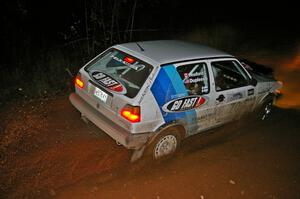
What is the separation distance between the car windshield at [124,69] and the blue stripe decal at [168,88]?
0.19 meters

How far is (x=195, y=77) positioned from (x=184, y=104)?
459mm

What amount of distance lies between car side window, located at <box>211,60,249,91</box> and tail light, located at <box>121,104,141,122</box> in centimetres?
150

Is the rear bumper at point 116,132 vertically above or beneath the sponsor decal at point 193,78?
beneath

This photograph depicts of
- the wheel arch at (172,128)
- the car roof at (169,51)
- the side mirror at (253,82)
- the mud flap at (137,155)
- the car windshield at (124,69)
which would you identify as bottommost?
the mud flap at (137,155)

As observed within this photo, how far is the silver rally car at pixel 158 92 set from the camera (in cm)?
461

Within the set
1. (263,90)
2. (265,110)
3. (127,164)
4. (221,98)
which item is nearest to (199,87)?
(221,98)

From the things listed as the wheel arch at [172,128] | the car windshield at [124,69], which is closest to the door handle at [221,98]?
the wheel arch at [172,128]

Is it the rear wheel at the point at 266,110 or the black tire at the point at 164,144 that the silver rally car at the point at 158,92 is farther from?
the rear wheel at the point at 266,110

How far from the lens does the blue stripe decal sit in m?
4.64

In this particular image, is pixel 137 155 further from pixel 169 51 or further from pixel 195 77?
pixel 169 51

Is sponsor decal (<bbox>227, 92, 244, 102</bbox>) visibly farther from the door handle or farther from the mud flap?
the mud flap

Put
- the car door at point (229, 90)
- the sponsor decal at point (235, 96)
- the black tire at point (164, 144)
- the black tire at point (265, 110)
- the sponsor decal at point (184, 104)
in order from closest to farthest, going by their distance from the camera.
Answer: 1. the sponsor decal at point (184, 104)
2. the black tire at point (164, 144)
3. the car door at point (229, 90)
4. the sponsor decal at point (235, 96)
5. the black tire at point (265, 110)

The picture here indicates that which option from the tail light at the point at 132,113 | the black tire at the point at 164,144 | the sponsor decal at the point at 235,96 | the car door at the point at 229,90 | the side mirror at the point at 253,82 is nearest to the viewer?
the tail light at the point at 132,113

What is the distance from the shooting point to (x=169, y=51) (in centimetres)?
518
